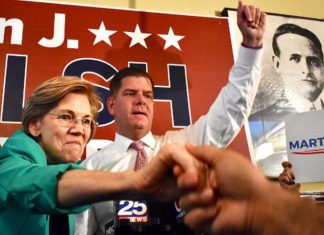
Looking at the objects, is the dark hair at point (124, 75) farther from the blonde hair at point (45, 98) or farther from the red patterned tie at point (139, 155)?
the blonde hair at point (45, 98)

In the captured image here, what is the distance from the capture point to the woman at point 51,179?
503 millimetres

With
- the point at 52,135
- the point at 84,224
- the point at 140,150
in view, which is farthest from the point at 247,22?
the point at 84,224

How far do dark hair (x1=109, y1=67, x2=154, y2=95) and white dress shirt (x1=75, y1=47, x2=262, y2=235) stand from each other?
0.65 ft

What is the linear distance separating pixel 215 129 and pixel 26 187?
88 cm

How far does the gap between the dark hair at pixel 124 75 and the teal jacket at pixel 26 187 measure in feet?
2.34

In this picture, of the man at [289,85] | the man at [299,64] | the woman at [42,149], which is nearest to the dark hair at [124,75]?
the woman at [42,149]

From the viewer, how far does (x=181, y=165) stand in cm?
46

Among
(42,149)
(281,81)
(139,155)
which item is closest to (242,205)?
(42,149)

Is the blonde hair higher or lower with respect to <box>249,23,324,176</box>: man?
lower

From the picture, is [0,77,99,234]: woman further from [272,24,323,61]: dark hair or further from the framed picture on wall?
[272,24,323,61]: dark hair

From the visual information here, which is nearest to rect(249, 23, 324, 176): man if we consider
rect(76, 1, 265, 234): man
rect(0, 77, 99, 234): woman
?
rect(76, 1, 265, 234): man

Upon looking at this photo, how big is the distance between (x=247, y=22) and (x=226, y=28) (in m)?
0.46

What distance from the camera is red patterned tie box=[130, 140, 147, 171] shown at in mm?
1272

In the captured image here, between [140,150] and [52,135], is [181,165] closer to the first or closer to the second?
[52,135]
